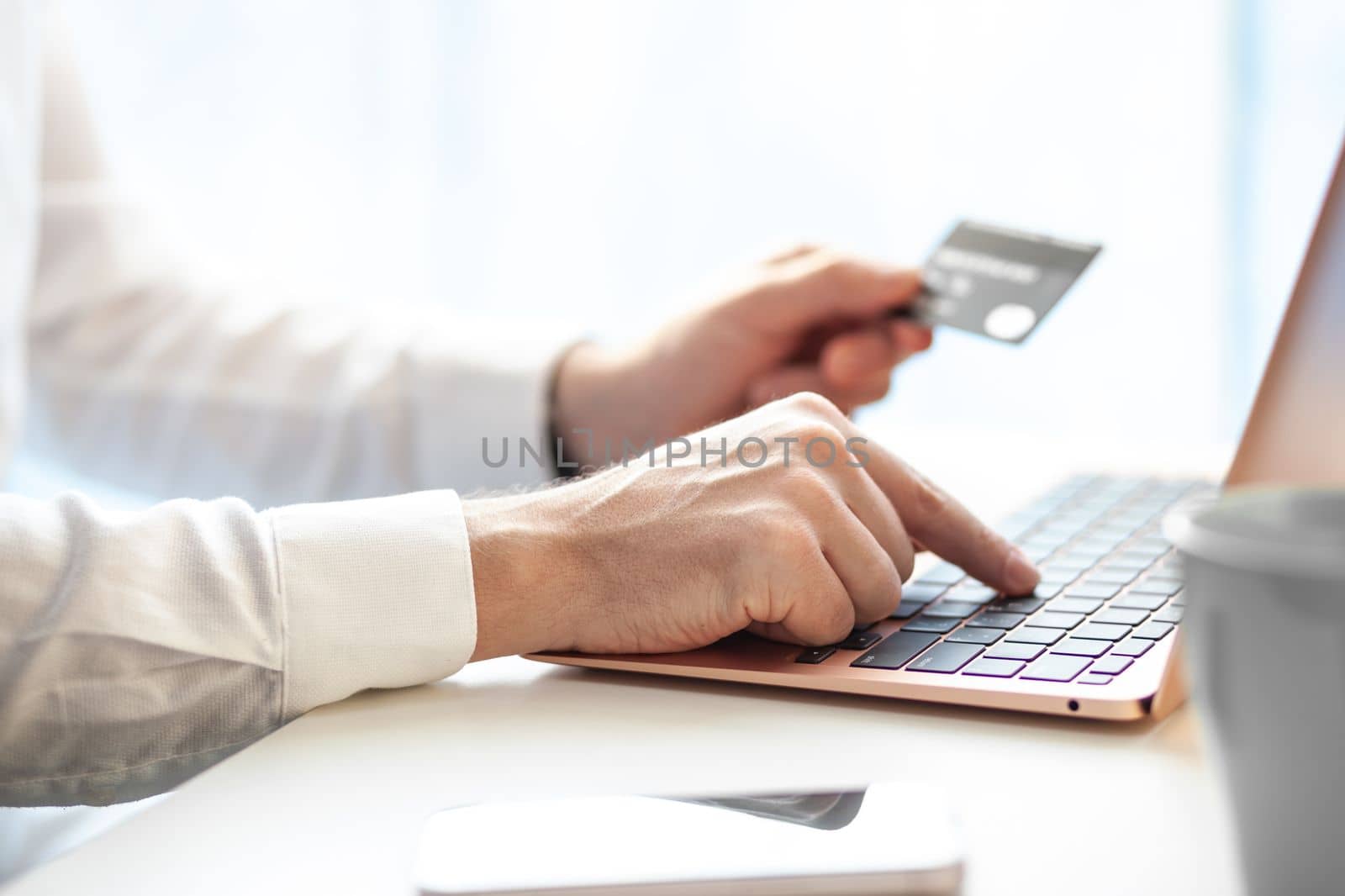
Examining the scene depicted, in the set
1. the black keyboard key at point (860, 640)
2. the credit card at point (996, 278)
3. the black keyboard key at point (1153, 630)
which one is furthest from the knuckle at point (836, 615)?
the credit card at point (996, 278)

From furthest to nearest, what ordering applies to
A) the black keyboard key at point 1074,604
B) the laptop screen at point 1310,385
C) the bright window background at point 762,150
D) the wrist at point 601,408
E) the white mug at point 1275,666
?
the bright window background at point 762,150
the wrist at point 601,408
the black keyboard key at point 1074,604
the laptop screen at point 1310,385
the white mug at point 1275,666

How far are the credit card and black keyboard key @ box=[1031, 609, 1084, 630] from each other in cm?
22

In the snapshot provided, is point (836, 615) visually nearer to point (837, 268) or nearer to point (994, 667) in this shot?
point (994, 667)

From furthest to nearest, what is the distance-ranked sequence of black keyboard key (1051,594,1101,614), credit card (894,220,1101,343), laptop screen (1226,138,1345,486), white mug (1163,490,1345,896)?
credit card (894,220,1101,343) → black keyboard key (1051,594,1101,614) → laptop screen (1226,138,1345,486) → white mug (1163,490,1345,896)

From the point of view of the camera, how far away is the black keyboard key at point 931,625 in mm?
491

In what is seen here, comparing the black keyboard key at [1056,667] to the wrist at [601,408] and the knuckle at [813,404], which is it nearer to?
the knuckle at [813,404]

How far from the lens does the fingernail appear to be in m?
0.53

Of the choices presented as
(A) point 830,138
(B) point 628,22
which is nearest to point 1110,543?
(A) point 830,138

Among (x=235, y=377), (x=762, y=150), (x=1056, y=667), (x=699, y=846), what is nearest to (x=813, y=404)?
(x=1056, y=667)

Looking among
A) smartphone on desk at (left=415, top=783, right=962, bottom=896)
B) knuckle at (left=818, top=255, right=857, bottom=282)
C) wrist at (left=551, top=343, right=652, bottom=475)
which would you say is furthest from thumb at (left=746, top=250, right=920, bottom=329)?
smartphone on desk at (left=415, top=783, right=962, bottom=896)

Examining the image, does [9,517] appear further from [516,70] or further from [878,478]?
[516,70]

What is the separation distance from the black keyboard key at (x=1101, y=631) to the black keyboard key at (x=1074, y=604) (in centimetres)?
2

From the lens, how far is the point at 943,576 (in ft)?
1.90

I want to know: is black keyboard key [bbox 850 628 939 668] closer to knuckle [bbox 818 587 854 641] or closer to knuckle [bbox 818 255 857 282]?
knuckle [bbox 818 587 854 641]
